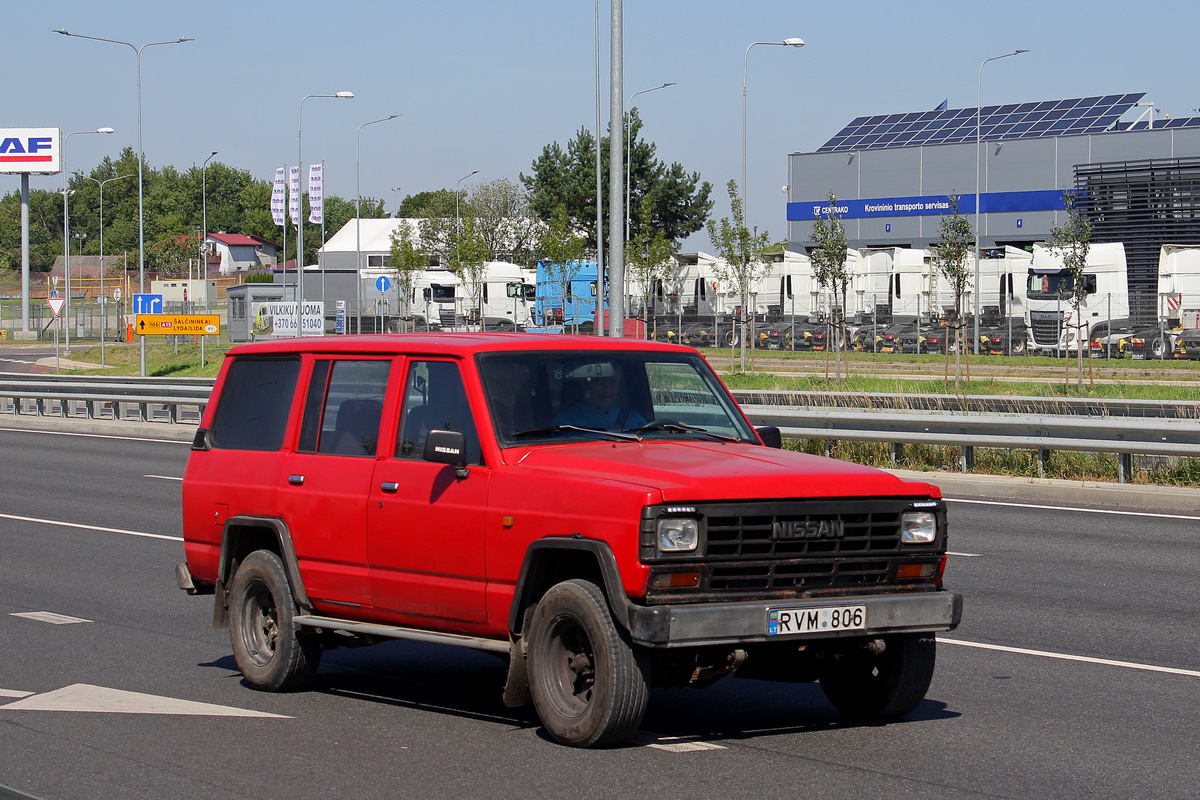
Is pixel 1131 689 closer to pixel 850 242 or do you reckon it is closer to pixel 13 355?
pixel 13 355

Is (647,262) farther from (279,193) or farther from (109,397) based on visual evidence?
(109,397)

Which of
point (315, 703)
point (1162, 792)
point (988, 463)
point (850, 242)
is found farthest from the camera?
point (850, 242)

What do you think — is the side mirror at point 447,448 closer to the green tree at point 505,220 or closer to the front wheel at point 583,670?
the front wheel at point 583,670

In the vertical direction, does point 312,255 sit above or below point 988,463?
above

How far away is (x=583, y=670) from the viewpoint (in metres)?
5.50

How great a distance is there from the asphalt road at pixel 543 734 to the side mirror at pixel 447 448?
46.8 inches

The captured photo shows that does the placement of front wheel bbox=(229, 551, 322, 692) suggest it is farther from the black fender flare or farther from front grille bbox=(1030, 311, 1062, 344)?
front grille bbox=(1030, 311, 1062, 344)

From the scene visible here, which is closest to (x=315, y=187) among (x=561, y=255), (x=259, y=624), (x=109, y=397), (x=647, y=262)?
(x=561, y=255)

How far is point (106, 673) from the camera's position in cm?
724

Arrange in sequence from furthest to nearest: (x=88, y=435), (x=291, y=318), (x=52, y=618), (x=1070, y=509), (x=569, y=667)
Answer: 1. (x=291, y=318)
2. (x=88, y=435)
3. (x=1070, y=509)
4. (x=52, y=618)
5. (x=569, y=667)

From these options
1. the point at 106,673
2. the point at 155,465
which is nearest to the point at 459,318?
the point at 155,465

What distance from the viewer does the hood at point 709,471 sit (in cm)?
527

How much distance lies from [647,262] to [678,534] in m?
52.0

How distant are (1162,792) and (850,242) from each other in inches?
3029
